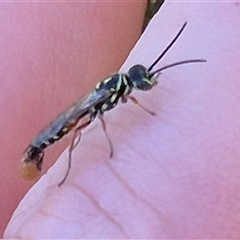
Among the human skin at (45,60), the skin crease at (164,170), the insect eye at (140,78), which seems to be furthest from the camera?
the human skin at (45,60)

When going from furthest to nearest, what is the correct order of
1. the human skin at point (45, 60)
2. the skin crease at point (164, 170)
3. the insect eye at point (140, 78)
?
the human skin at point (45, 60) → the insect eye at point (140, 78) → the skin crease at point (164, 170)

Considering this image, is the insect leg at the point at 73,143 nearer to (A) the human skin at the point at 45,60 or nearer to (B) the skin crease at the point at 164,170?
(B) the skin crease at the point at 164,170

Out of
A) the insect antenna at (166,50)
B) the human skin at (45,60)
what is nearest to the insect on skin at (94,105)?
the insect antenna at (166,50)

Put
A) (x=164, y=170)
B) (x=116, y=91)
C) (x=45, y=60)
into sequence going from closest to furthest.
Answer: (x=164, y=170) → (x=116, y=91) → (x=45, y=60)

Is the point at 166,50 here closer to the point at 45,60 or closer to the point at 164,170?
the point at 164,170

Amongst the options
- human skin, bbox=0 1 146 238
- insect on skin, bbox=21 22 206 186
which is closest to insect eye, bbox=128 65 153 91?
insect on skin, bbox=21 22 206 186

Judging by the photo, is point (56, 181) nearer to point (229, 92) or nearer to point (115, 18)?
point (229, 92)

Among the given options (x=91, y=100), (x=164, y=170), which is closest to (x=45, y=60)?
(x=91, y=100)
